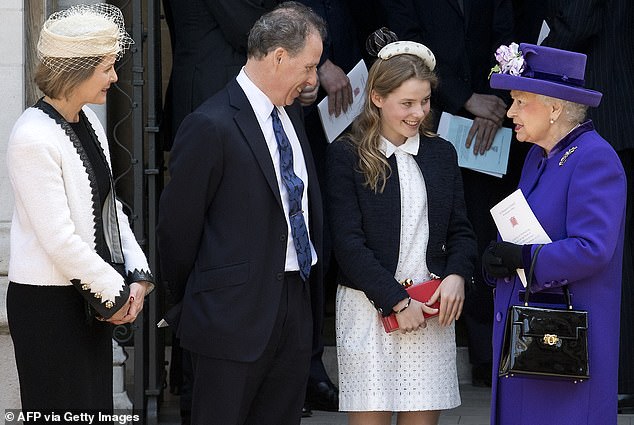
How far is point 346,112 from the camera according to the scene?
5.98 metres

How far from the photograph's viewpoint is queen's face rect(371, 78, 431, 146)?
5.01 meters

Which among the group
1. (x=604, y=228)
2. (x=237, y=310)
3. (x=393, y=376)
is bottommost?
(x=393, y=376)

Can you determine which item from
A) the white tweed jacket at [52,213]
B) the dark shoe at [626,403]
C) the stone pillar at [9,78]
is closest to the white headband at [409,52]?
the white tweed jacket at [52,213]

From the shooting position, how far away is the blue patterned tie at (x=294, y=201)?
4.53 metres

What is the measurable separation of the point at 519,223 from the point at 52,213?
1.66 m

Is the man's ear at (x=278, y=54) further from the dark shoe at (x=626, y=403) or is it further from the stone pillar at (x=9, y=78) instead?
the dark shoe at (x=626, y=403)

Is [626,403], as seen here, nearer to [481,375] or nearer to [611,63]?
[481,375]

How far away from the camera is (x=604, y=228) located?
430 centimetres

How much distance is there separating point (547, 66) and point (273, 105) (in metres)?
1.02

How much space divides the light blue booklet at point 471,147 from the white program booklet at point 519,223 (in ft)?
5.49

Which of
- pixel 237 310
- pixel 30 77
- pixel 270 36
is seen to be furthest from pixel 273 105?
pixel 30 77

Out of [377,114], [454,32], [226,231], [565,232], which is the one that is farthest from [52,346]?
[454,32]

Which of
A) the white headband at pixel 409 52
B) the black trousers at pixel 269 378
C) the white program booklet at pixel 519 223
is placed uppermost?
the white headband at pixel 409 52

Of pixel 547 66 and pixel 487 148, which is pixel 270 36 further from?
pixel 487 148
